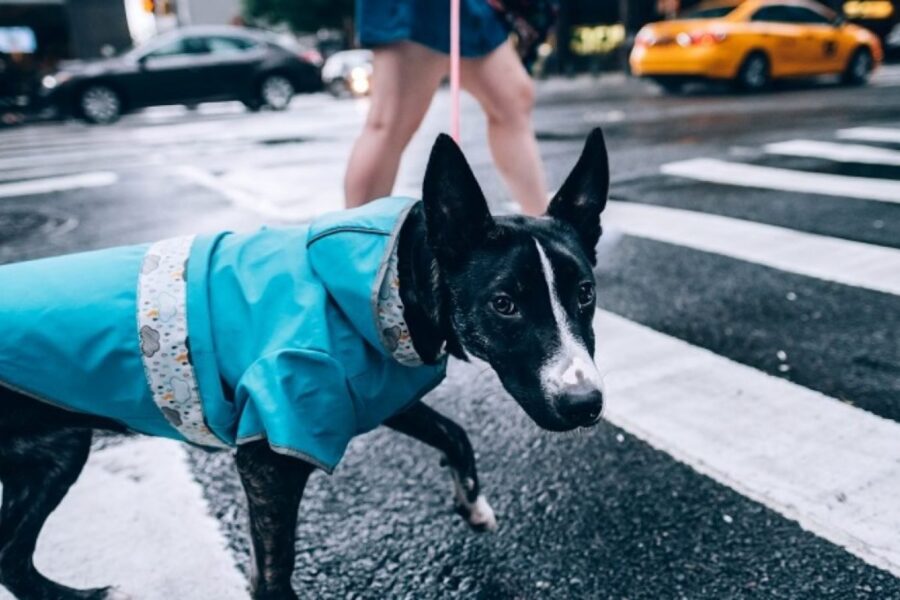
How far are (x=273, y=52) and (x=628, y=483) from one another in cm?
1857

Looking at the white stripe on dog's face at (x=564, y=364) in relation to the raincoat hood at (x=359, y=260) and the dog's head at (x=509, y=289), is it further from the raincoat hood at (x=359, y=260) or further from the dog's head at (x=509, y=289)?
the raincoat hood at (x=359, y=260)

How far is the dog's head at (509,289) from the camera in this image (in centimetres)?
185

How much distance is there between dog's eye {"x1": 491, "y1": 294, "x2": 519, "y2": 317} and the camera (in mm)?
1896

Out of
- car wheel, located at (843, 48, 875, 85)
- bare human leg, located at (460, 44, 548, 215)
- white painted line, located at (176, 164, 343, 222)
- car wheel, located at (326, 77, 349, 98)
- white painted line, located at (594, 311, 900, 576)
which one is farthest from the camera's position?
car wheel, located at (326, 77, 349, 98)

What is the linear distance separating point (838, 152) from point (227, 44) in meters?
14.7

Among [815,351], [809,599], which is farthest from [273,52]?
[809,599]

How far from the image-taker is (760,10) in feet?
50.6

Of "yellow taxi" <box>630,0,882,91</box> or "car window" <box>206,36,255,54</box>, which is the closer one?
"yellow taxi" <box>630,0,882,91</box>

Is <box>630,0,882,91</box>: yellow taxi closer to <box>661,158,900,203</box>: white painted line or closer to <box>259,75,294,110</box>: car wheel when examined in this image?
<box>661,158,900,203</box>: white painted line

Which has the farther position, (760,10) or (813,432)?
(760,10)

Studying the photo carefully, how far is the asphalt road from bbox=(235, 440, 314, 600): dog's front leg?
0.19m

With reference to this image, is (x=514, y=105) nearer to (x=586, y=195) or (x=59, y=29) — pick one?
(x=586, y=195)

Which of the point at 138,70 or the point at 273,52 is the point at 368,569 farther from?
the point at 273,52

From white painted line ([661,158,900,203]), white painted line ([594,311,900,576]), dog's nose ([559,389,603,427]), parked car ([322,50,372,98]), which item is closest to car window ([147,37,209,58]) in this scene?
parked car ([322,50,372,98])
